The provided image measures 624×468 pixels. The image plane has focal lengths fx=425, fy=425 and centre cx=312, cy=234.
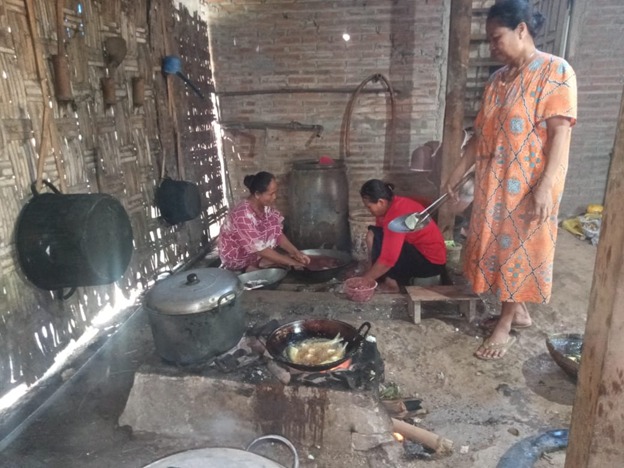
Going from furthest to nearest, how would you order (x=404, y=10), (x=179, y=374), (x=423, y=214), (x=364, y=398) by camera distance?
(x=404, y=10) → (x=423, y=214) → (x=179, y=374) → (x=364, y=398)

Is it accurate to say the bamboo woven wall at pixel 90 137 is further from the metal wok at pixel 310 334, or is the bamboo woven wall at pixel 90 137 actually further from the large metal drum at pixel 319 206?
the metal wok at pixel 310 334

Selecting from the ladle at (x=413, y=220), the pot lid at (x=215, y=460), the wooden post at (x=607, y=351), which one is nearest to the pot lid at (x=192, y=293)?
the pot lid at (x=215, y=460)

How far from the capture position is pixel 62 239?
8.79 ft

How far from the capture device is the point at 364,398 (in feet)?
7.48

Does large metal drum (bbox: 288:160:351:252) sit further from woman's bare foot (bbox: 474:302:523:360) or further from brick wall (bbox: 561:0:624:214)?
brick wall (bbox: 561:0:624:214)

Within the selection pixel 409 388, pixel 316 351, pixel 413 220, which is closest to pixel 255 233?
pixel 413 220

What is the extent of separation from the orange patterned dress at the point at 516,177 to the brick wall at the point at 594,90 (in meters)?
3.86

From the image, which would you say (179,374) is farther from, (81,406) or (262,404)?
(81,406)

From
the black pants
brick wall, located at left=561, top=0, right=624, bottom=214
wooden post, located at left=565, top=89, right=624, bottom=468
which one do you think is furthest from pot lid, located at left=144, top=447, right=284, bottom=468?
brick wall, located at left=561, top=0, right=624, bottom=214

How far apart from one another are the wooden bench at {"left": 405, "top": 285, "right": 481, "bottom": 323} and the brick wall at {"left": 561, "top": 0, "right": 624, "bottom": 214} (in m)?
3.83

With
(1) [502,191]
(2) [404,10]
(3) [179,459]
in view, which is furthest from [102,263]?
(2) [404,10]

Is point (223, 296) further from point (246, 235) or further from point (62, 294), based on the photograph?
point (246, 235)

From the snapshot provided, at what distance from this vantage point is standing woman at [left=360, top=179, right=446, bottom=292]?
3703mm

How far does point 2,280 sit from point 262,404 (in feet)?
5.78
